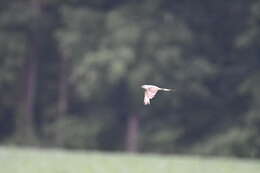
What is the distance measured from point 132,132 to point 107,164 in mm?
4212

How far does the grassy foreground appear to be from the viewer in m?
9.76

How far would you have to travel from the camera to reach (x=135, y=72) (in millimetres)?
13602

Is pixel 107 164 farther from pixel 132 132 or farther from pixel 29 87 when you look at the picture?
pixel 29 87

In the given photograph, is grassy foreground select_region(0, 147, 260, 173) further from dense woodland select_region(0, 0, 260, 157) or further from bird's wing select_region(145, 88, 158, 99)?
bird's wing select_region(145, 88, 158, 99)

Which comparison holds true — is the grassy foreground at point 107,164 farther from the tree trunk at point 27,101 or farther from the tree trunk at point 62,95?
the tree trunk at point 27,101

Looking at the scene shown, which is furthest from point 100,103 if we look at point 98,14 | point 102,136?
point 98,14

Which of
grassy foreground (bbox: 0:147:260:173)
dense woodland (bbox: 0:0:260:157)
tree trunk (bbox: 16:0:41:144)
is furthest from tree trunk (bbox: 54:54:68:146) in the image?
grassy foreground (bbox: 0:147:260:173)

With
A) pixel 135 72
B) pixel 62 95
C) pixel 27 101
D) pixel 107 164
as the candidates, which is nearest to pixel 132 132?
pixel 135 72

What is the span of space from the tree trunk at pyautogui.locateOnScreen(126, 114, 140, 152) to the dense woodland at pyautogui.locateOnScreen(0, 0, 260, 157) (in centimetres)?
2

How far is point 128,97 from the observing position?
1449cm

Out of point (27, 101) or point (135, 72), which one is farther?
point (27, 101)

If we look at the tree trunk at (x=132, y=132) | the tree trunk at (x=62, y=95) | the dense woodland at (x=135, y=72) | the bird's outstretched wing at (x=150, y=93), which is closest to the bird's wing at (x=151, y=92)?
the bird's outstretched wing at (x=150, y=93)

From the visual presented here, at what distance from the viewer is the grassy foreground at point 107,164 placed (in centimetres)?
976

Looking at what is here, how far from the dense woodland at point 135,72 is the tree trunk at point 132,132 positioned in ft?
0.07
